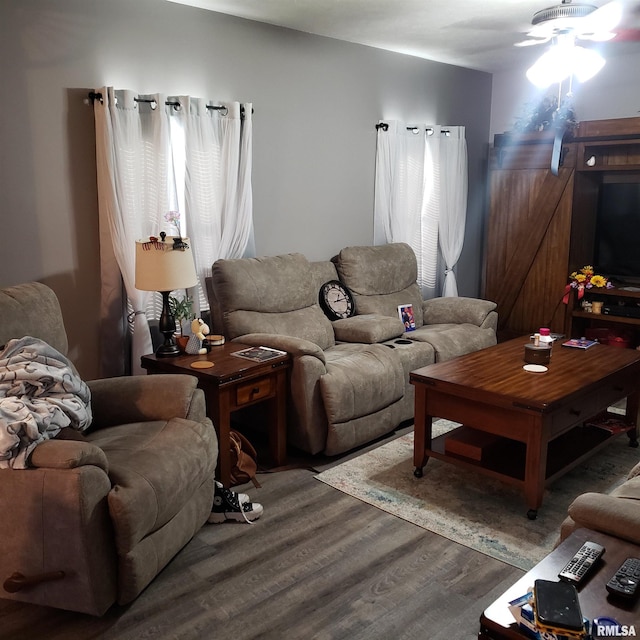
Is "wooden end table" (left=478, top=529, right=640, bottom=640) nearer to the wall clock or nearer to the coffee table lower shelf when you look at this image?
the coffee table lower shelf

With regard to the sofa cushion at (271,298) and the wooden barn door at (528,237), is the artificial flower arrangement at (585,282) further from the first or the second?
the sofa cushion at (271,298)

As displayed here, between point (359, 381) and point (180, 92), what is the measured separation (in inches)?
75.9

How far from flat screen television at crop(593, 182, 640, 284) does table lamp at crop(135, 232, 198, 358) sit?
3.61 m

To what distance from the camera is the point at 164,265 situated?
3164 millimetres

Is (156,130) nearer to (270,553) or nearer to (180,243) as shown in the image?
(180,243)

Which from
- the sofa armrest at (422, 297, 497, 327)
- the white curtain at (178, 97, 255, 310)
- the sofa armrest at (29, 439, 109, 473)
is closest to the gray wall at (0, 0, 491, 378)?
the white curtain at (178, 97, 255, 310)

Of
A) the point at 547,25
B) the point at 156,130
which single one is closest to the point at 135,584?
the point at 156,130

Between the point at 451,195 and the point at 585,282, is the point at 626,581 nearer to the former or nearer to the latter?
the point at 585,282

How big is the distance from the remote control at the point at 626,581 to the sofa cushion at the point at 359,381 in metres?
1.89

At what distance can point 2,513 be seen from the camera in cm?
213

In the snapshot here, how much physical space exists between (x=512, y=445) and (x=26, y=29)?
10.1 ft

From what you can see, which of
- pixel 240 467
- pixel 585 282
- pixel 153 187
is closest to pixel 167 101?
pixel 153 187

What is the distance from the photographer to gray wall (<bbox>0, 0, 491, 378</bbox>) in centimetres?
313

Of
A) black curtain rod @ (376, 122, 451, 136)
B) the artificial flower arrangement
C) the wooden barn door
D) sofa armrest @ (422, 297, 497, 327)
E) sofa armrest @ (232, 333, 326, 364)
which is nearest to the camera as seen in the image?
sofa armrest @ (232, 333, 326, 364)
